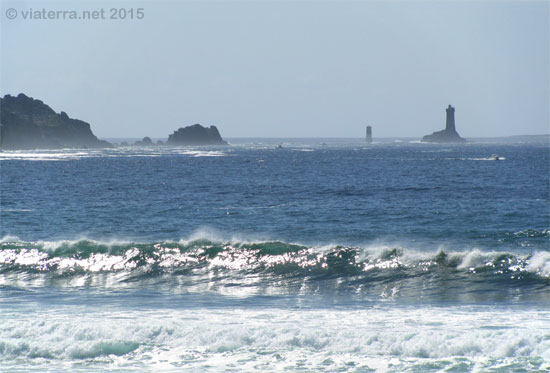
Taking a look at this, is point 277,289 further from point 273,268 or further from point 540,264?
point 540,264

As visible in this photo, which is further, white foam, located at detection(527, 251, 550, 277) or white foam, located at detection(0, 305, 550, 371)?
white foam, located at detection(527, 251, 550, 277)

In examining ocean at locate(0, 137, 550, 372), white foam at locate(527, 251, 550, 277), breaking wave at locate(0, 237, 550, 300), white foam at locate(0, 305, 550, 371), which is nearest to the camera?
white foam at locate(0, 305, 550, 371)

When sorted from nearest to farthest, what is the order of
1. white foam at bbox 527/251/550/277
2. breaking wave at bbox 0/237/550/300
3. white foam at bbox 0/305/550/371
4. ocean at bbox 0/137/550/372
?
white foam at bbox 0/305/550/371 → ocean at bbox 0/137/550/372 → breaking wave at bbox 0/237/550/300 → white foam at bbox 527/251/550/277

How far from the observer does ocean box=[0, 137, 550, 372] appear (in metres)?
12.9

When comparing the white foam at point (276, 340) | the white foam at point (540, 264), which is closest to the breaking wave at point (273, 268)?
the white foam at point (540, 264)

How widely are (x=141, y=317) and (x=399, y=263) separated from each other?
10299 mm

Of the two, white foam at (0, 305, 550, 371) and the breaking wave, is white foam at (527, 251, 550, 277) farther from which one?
white foam at (0, 305, 550, 371)

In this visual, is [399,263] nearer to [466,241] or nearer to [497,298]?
[497,298]

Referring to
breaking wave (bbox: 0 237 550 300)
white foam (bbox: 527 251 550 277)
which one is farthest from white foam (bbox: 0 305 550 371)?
white foam (bbox: 527 251 550 277)

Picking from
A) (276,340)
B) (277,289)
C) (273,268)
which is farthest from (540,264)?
(276,340)

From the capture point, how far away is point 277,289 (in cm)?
1966

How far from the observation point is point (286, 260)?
76.8ft

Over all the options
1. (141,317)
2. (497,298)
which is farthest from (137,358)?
(497,298)

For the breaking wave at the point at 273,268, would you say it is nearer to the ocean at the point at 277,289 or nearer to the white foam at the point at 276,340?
the ocean at the point at 277,289
